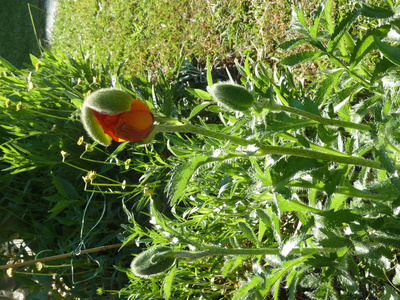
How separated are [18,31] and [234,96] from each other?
14.5 feet

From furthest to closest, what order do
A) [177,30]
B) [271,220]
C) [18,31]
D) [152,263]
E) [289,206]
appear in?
[18,31] < [177,30] < [271,220] < [289,206] < [152,263]

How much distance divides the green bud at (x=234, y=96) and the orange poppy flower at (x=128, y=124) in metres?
0.15

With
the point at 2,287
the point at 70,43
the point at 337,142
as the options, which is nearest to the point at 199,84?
the point at 337,142

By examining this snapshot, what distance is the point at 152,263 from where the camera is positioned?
1.01 meters

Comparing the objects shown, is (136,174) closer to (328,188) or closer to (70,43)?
(328,188)

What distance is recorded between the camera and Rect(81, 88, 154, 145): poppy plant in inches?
36.0

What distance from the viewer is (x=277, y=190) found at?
3.21 feet

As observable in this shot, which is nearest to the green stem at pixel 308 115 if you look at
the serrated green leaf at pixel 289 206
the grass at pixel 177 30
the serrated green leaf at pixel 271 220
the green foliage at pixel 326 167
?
the green foliage at pixel 326 167

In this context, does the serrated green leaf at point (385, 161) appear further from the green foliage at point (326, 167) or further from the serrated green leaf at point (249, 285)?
the serrated green leaf at point (249, 285)

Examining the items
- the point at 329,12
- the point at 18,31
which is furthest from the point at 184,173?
the point at 18,31

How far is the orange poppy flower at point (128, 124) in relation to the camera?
0.93 metres

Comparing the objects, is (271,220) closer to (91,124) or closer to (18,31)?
(91,124)

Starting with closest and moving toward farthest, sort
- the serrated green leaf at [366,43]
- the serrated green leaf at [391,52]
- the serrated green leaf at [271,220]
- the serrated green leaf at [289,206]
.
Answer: the serrated green leaf at [391,52], the serrated green leaf at [366,43], the serrated green leaf at [289,206], the serrated green leaf at [271,220]

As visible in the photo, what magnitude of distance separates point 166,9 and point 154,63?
17.2 inches
